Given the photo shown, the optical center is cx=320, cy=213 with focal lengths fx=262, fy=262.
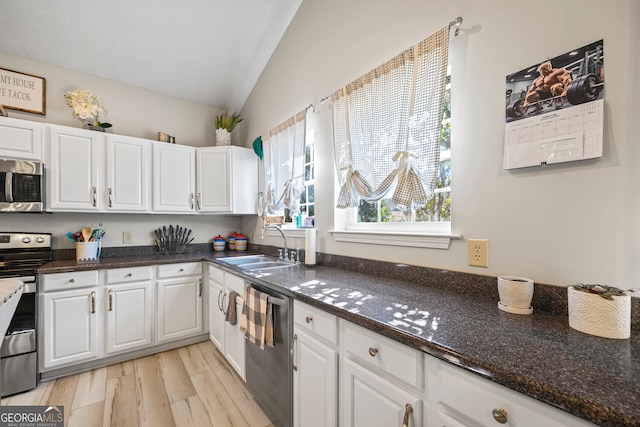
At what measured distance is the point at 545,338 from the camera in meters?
0.77

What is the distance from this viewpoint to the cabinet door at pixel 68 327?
202cm

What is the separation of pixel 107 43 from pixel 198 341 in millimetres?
3012

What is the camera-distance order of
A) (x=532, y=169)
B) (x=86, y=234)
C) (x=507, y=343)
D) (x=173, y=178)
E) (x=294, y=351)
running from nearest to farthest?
1. (x=507, y=343)
2. (x=532, y=169)
3. (x=294, y=351)
4. (x=86, y=234)
5. (x=173, y=178)

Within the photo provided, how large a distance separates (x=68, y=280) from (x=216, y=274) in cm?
110

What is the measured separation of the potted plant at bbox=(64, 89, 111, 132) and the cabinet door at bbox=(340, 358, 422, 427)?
9.95 ft

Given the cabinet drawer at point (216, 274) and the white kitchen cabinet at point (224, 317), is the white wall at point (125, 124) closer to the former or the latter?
the cabinet drawer at point (216, 274)

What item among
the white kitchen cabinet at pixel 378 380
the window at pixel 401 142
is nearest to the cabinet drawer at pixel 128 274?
the window at pixel 401 142

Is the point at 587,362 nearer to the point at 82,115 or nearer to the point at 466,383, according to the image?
the point at 466,383

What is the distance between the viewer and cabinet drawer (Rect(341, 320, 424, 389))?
2.68ft

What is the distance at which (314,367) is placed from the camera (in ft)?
4.00

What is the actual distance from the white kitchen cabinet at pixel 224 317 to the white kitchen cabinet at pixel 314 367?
2.20 ft

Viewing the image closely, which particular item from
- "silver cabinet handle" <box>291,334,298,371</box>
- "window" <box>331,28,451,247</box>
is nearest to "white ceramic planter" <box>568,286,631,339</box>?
"window" <box>331,28,451,247</box>

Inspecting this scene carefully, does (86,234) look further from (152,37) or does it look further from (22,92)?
(152,37)

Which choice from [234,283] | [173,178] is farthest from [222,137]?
[234,283]
